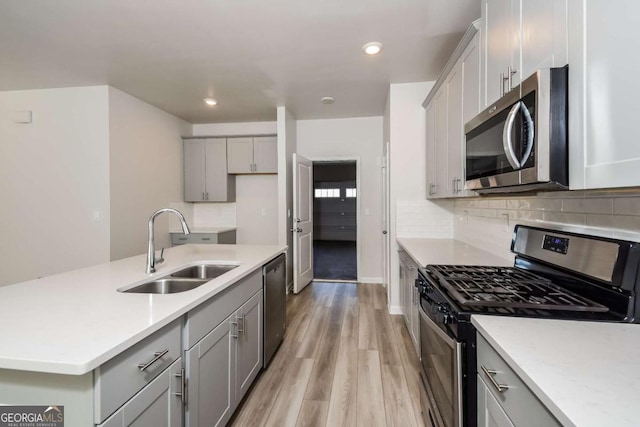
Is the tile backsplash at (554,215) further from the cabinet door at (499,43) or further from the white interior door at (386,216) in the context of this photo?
the white interior door at (386,216)

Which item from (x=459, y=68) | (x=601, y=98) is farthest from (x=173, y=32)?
(x=601, y=98)

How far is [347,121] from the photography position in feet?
15.4

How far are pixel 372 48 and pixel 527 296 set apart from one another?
2270 mm

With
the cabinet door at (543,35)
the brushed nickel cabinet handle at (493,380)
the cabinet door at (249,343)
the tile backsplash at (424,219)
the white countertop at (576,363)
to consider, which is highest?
the cabinet door at (543,35)

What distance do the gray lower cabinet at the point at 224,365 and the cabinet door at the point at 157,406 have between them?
0.23ft

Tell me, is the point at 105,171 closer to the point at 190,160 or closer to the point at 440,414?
the point at 190,160

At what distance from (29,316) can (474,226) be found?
9.52 feet

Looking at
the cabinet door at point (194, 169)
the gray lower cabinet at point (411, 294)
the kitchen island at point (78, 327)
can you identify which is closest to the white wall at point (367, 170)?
the gray lower cabinet at point (411, 294)

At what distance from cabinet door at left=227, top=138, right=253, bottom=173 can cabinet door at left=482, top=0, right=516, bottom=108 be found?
3.64m

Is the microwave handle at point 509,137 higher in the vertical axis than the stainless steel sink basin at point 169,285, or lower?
higher

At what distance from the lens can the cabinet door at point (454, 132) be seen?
2.13m

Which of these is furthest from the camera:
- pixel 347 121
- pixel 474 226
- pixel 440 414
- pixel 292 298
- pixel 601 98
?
pixel 347 121

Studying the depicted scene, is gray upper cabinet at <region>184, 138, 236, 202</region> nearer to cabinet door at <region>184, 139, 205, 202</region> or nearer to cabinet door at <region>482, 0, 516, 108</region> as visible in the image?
cabinet door at <region>184, 139, 205, 202</region>

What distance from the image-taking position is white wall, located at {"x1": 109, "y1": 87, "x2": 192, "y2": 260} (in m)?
3.51
